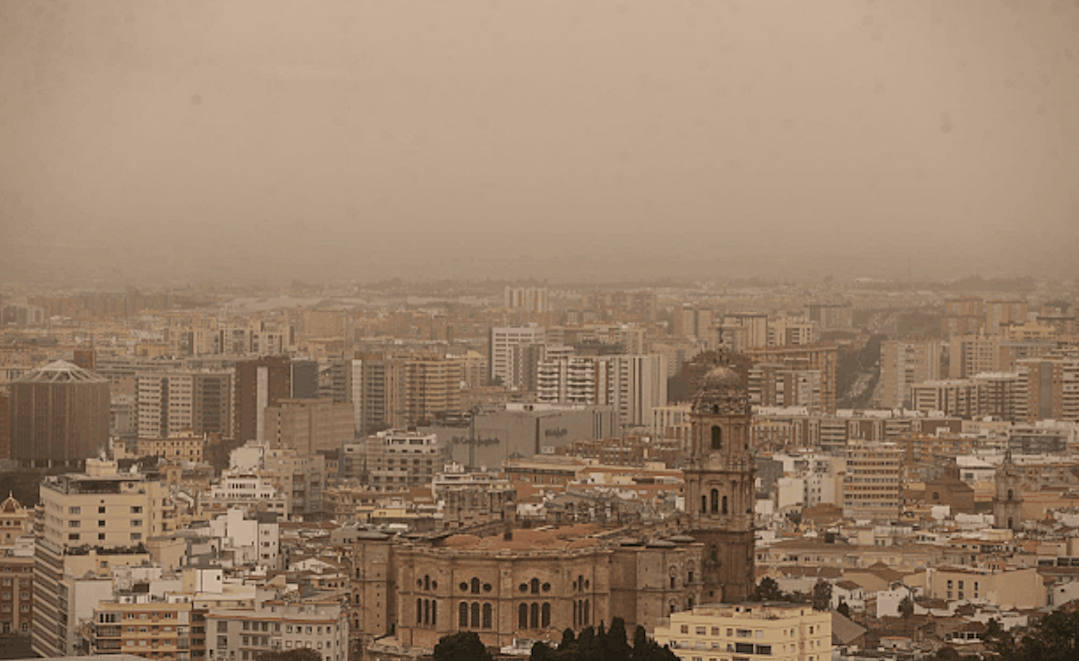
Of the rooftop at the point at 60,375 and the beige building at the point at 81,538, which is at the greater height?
the rooftop at the point at 60,375

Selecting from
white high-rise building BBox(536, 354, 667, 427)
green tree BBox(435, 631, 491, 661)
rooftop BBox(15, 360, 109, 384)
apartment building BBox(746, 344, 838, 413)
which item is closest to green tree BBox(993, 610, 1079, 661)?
green tree BBox(435, 631, 491, 661)

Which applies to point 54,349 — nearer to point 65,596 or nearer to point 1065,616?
point 65,596

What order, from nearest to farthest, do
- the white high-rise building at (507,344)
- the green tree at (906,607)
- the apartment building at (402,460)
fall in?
the green tree at (906,607) < the apartment building at (402,460) < the white high-rise building at (507,344)

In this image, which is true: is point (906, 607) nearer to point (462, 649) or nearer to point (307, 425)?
point (462, 649)

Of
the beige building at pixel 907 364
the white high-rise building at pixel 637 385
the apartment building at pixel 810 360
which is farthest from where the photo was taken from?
the beige building at pixel 907 364

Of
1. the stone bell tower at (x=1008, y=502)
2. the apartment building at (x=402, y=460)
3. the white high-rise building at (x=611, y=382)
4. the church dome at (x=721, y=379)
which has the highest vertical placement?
the church dome at (x=721, y=379)

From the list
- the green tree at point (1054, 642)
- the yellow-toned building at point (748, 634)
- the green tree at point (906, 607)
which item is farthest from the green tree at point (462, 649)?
the green tree at point (906, 607)

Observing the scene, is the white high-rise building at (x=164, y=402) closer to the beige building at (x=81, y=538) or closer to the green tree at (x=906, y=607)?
the beige building at (x=81, y=538)

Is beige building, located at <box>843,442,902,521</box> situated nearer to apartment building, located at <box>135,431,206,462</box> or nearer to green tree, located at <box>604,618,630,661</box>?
apartment building, located at <box>135,431,206,462</box>
